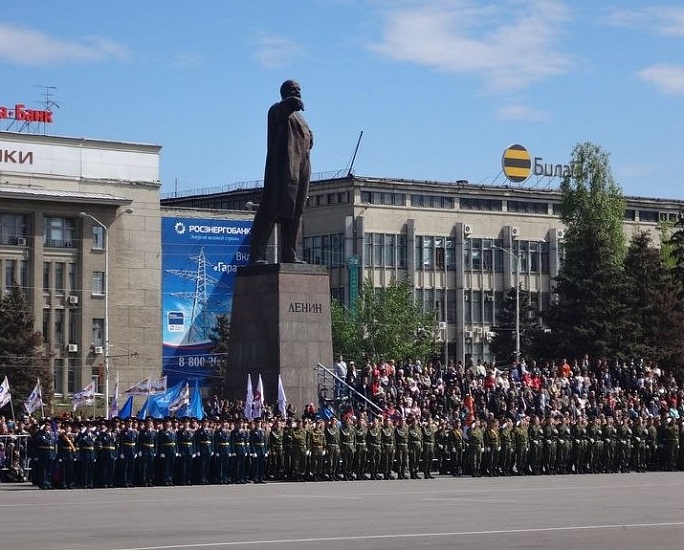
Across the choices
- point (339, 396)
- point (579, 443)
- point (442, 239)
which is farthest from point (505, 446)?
point (442, 239)

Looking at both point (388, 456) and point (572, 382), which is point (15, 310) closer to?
point (572, 382)

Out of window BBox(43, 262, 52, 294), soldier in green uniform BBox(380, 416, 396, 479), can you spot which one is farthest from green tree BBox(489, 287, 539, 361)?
soldier in green uniform BBox(380, 416, 396, 479)

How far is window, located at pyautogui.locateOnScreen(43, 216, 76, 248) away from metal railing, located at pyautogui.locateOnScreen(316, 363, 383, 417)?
41621mm

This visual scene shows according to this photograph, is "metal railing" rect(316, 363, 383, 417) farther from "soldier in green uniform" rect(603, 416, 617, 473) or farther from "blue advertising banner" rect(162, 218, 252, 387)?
"blue advertising banner" rect(162, 218, 252, 387)

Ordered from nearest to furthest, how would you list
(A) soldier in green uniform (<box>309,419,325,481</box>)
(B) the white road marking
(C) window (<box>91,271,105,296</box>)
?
(B) the white road marking → (A) soldier in green uniform (<box>309,419,325,481</box>) → (C) window (<box>91,271,105,296</box>)

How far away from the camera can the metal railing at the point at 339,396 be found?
35469mm

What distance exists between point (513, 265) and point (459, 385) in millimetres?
55002

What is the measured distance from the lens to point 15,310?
68562 mm

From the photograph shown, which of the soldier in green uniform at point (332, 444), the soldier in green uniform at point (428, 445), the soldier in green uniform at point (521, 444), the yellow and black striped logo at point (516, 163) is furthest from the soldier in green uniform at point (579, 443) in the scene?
the yellow and black striped logo at point (516, 163)

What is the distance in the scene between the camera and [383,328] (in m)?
79.4

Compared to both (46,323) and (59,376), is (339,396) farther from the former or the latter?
(59,376)

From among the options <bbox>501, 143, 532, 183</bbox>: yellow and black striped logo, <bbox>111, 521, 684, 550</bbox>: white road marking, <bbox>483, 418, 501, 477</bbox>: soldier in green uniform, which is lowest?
<bbox>111, 521, 684, 550</bbox>: white road marking

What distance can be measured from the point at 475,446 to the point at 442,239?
57998 millimetres

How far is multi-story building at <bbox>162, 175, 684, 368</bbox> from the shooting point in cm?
9119
